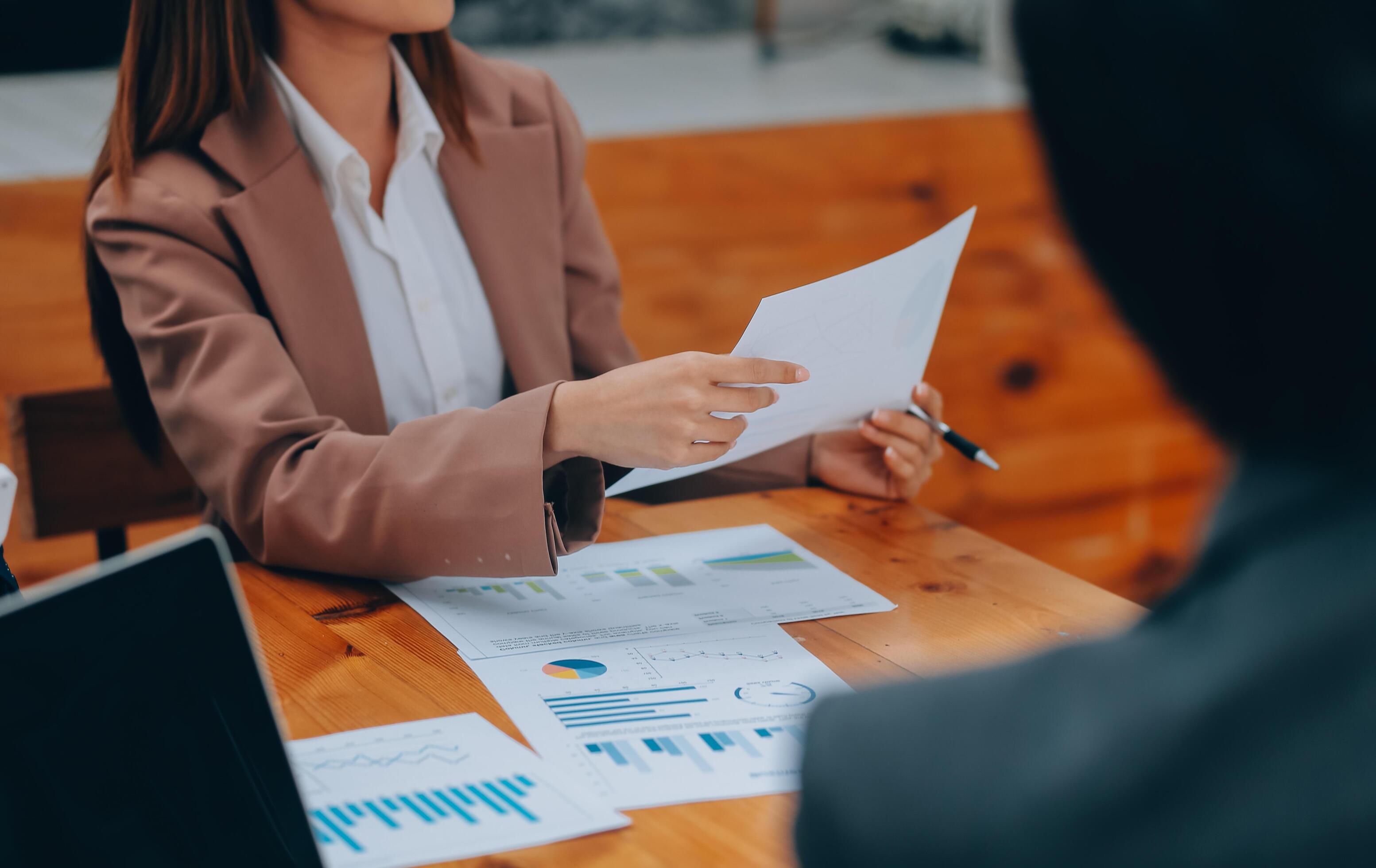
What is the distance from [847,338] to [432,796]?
0.47 metres

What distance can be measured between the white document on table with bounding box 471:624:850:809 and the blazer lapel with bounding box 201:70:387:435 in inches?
16.0

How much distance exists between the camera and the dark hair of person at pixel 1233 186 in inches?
11.0

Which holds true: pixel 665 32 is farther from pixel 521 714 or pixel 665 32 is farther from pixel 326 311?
pixel 521 714

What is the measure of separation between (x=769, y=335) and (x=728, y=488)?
17.0 inches

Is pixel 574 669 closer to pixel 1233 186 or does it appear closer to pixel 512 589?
pixel 512 589

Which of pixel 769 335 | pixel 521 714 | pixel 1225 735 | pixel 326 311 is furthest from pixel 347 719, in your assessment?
pixel 1225 735

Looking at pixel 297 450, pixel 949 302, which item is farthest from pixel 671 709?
pixel 949 302

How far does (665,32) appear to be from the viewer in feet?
9.47

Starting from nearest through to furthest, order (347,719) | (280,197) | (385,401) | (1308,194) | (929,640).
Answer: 1. (1308,194)
2. (347,719)
3. (929,640)
4. (280,197)
5. (385,401)

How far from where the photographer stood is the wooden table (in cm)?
65

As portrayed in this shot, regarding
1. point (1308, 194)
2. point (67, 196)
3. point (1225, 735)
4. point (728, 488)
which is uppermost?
point (1308, 194)

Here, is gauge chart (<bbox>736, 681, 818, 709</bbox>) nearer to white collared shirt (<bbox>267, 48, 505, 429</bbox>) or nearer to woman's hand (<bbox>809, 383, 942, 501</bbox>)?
woman's hand (<bbox>809, 383, 942, 501</bbox>)

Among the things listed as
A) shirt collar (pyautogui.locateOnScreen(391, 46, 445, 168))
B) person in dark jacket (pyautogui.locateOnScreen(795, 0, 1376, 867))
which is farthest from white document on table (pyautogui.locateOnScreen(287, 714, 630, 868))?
shirt collar (pyautogui.locateOnScreen(391, 46, 445, 168))

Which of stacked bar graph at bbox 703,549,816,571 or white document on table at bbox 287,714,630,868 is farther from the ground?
white document on table at bbox 287,714,630,868
